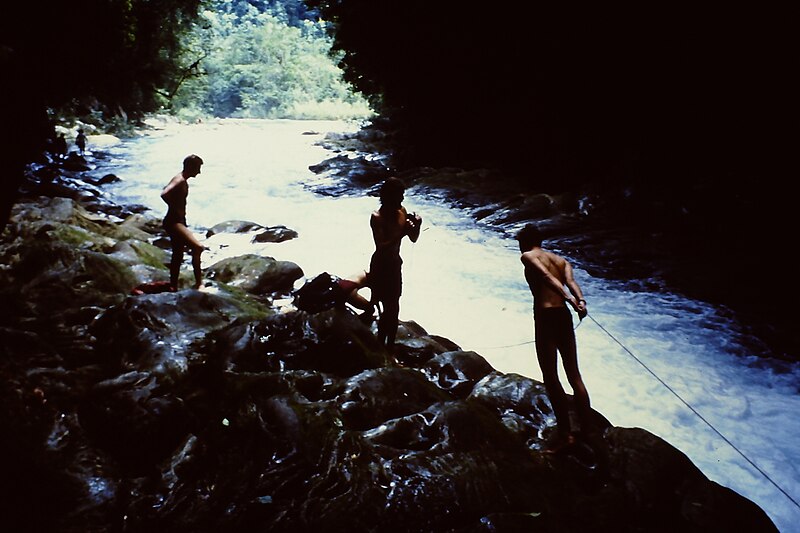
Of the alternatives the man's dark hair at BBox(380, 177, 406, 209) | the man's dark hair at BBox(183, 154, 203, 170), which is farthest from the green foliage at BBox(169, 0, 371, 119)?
the man's dark hair at BBox(380, 177, 406, 209)

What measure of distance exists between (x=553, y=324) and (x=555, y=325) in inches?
0.6

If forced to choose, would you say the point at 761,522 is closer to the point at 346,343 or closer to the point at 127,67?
the point at 346,343

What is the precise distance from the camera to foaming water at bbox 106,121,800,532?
455 cm

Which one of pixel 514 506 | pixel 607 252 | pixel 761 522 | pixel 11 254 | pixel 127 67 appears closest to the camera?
pixel 514 506

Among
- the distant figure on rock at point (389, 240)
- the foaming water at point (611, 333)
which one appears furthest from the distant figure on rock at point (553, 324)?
the foaming water at point (611, 333)

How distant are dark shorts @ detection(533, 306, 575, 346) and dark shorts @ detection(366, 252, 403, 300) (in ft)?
4.89

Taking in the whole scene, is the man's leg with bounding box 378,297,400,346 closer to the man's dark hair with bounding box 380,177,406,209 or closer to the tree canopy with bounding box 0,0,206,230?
the man's dark hair with bounding box 380,177,406,209

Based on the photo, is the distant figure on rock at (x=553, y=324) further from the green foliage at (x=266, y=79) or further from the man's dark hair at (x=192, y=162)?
the green foliage at (x=266, y=79)

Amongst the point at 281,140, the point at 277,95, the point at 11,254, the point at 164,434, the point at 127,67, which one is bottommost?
the point at 164,434

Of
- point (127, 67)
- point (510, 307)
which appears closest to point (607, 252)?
point (510, 307)

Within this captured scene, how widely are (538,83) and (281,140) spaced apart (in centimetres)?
1818

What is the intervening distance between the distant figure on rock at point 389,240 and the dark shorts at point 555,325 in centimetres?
131

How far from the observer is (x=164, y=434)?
308cm

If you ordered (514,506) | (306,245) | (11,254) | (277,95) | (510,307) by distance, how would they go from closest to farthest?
(514,506) < (11,254) < (510,307) < (306,245) < (277,95)
